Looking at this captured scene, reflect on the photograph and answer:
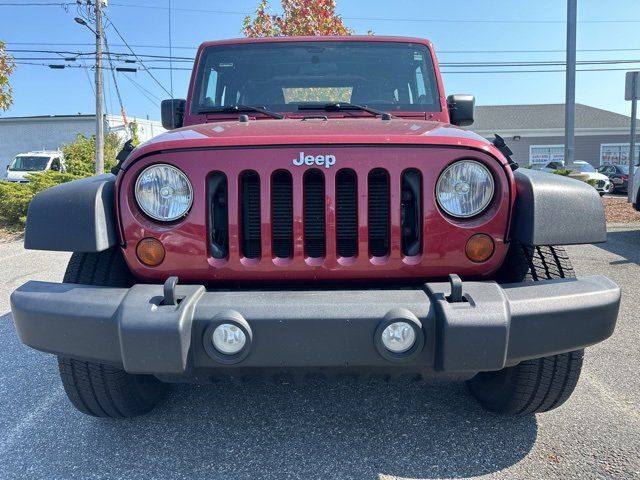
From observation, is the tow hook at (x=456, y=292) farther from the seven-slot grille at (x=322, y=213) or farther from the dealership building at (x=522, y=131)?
the dealership building at (x=522, y=131)

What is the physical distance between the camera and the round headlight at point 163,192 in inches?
77.5

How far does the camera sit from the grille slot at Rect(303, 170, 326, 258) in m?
2.01

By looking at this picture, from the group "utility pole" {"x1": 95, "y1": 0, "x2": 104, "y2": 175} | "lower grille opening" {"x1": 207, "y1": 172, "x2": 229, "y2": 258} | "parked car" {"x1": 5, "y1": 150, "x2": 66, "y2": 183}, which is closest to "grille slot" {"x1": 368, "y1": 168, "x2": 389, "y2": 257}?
"lower grille opening" {"x1": 207, "y1": 172, "x2": 229, "y2": 258}

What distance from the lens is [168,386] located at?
9.54 feet

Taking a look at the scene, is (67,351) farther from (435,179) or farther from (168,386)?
(435,179)

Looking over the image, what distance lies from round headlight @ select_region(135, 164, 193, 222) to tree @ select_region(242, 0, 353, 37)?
8.33 meters

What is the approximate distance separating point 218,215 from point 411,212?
0.77m

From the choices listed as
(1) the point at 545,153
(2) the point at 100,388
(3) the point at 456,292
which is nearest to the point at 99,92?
(2) the point at 100,388

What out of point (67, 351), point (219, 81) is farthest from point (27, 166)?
point (67, 351)

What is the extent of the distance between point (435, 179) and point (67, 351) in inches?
59.3

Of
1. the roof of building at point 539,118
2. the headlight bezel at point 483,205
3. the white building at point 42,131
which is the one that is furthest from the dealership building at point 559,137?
the headlight bezel at point 483,205

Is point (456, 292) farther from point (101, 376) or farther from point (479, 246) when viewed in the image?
point (101, 376)

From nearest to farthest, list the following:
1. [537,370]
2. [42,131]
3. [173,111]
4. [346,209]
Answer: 1. [346,209]
2. [537,370]
3. [173,111]
4. [42,131]

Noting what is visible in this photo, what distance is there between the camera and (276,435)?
244cm
